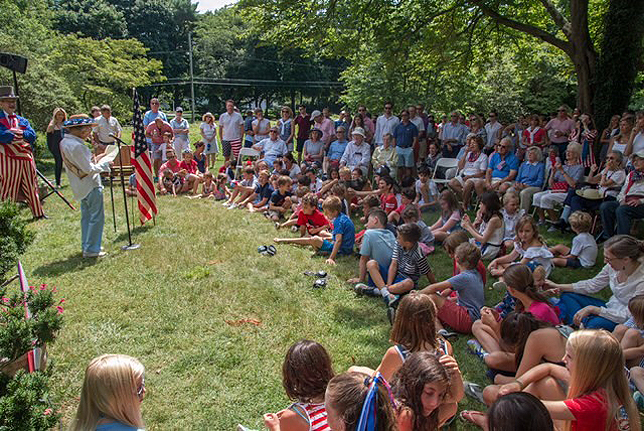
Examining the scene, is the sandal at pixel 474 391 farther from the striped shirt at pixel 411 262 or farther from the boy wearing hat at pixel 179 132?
the boy wearing hat at pixel 179 132

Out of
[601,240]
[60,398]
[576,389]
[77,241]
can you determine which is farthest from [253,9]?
[576,389]

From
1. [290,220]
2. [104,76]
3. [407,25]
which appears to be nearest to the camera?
[290,220]

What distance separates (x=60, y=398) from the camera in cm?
388

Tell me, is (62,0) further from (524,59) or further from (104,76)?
(524,59)

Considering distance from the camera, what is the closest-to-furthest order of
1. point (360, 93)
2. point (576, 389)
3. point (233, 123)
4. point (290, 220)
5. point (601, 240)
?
point (576, 389) < point (601, 240) < point (290, 220) < point (233, 123) < point (360, 93)

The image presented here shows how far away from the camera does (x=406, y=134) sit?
1180cm

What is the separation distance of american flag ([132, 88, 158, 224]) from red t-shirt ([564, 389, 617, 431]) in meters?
7.41

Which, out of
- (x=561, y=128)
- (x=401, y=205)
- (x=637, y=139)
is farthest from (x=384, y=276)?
(x=561, y=128)

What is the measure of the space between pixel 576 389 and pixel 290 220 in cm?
672

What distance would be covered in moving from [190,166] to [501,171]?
7.56 m

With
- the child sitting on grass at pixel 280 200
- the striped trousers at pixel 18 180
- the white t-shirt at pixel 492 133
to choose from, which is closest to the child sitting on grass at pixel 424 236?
the child sitting on grass at pixel 280 200

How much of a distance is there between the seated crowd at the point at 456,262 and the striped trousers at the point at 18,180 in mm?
3314

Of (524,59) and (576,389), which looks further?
(524,59)

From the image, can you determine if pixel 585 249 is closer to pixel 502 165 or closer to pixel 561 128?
pixel 502 165
